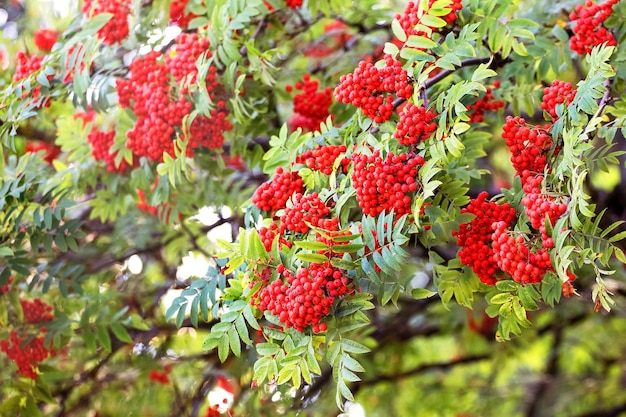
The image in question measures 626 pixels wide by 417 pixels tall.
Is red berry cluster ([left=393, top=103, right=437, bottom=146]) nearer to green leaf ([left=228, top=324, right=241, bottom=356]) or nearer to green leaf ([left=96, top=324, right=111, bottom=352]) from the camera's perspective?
green leaf ([left=228, top=324, right=241, bottom=356])

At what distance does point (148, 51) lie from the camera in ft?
6.77

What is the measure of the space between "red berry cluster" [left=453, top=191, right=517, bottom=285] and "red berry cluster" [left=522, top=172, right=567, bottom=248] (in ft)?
0.24

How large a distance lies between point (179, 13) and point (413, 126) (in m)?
1.12

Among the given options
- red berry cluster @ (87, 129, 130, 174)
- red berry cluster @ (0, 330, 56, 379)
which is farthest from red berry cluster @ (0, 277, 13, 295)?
red berry cluster @ (87, 129, 130, 174)

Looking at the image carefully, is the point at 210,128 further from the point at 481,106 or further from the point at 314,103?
the point at 481,106

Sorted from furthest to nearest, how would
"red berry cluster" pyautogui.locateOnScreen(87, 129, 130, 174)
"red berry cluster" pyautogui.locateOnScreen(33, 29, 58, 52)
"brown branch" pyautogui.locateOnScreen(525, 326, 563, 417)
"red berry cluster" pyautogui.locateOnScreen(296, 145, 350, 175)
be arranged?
"brown branch" pyautogui.locateOnScreen(525, 326, 563, 417) < "red berry cluster" pyautogui.locateOnScreen(33, 29, 58, 52) < "red berry cluster" pyautogui.locateOnScreen(87, 129, 130, 174) < "red berry cluster" pyautogui.locateOnScreen(296, 145, 350, 175)

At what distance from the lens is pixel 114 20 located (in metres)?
2.11

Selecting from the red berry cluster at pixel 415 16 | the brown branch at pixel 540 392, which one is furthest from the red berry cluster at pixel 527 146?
the brown branch at pixel 540 392

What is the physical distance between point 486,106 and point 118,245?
1.50m

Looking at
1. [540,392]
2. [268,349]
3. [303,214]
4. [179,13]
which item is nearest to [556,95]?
[303,214]

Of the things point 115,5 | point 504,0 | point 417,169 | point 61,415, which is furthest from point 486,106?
point 61,415

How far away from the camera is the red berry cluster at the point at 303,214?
142 cm

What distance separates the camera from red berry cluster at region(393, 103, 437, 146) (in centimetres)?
140

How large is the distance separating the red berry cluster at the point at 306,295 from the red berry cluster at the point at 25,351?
3.90ft
